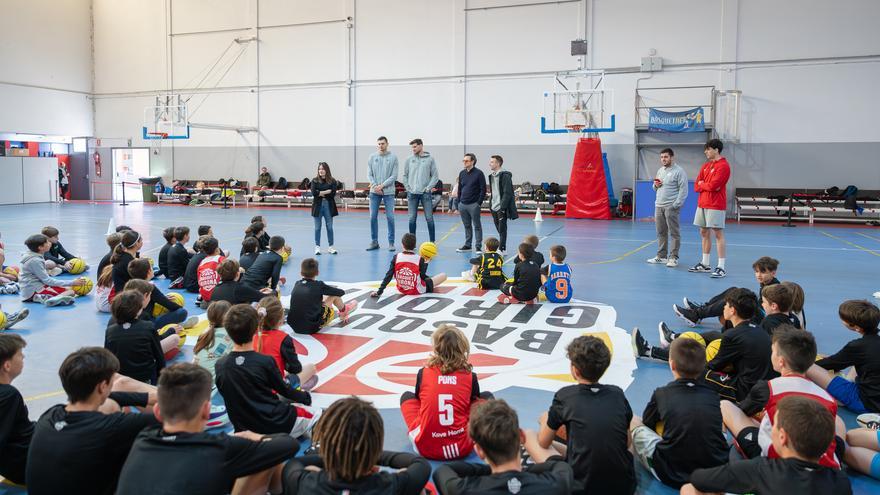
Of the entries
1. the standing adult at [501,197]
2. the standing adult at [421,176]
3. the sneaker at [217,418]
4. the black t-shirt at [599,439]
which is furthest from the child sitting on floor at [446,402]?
the standing adult at [421,176]

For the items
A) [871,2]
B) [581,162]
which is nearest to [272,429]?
[581,162]

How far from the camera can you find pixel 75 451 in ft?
9.11

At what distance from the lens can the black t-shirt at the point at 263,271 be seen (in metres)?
7.49

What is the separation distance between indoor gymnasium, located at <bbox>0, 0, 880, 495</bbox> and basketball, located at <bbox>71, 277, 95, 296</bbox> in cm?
2

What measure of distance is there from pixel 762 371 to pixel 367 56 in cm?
2207

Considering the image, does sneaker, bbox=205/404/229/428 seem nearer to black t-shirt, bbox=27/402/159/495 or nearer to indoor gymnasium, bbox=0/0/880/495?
indoor gymnasium, bbox=0/0/880/495

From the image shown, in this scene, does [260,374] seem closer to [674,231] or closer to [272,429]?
[272,429]

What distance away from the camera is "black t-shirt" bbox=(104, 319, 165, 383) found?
4320 mm

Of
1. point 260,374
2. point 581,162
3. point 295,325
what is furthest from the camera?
point 581,162

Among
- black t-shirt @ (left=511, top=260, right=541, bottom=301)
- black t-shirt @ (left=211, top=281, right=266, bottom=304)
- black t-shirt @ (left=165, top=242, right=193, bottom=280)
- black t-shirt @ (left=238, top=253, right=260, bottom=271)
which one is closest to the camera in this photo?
black t-shirt @ (left=211, top=281, right=266, bottom=304)

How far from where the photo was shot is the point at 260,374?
3.62m

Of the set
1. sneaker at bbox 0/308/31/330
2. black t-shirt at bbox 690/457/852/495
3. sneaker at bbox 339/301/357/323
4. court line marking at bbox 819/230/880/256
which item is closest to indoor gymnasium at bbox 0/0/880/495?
black t-shirt at bbox 690/457/852/495

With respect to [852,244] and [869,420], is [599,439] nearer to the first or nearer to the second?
[869,420]

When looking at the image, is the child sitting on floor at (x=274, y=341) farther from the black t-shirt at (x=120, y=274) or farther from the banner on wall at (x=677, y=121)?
the banner on wall at (x=677, y=121)
